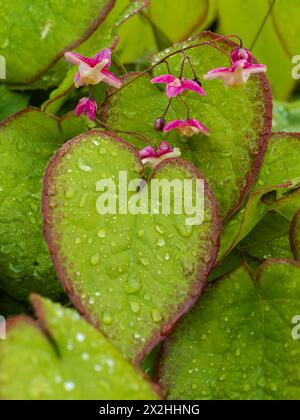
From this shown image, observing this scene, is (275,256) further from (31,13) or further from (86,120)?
(31,13)

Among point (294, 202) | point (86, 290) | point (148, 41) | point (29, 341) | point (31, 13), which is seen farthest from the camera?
point (148, 41)

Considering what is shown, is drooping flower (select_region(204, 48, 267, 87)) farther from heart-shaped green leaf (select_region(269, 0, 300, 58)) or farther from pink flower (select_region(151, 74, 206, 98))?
heart-shaped green leaf (select_region(269, 0, 300, 58))

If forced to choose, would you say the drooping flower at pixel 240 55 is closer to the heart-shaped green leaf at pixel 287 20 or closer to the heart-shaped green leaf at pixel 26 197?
the heart-shaped green leaf at pixel 26 197

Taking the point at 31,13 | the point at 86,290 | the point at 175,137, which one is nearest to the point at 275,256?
the point at 175,137

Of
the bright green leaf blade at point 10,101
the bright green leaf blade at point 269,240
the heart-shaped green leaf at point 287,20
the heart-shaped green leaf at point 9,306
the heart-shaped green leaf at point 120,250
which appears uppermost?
the heart-shaped green leaf at point 120,250

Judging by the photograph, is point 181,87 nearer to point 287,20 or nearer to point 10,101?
point 10,101

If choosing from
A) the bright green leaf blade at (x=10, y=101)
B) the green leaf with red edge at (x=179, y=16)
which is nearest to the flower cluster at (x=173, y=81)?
the bright green leaf blade at (x=10, y=101)
